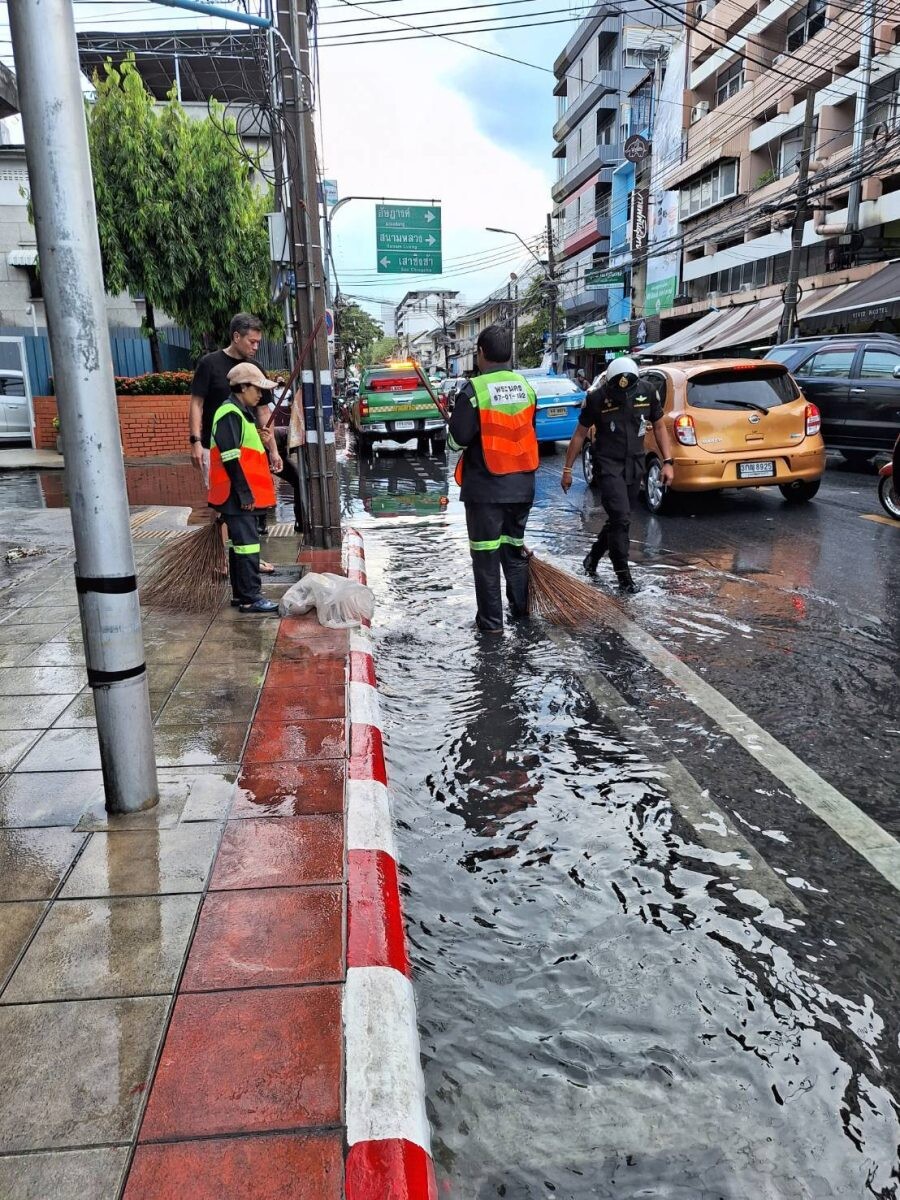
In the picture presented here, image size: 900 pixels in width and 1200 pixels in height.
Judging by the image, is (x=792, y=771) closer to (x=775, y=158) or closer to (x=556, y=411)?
(x=556, y=411)

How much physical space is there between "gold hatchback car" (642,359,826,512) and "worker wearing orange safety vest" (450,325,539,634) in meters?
4.22

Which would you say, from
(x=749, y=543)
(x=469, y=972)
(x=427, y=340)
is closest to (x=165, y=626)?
(x=469, y=972)

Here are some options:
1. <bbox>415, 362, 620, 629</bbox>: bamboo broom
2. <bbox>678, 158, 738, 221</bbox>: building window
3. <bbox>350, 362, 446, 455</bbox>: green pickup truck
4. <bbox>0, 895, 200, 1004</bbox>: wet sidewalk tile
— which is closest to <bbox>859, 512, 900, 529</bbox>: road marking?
<bbox>415, 362, 620, 629</bbox>: bamboo broom

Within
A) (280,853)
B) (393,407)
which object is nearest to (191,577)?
(280,853)

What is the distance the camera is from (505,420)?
5379mm

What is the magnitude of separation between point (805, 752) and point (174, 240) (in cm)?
1991

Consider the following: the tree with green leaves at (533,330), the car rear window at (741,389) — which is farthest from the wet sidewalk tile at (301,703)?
the tree with green leaves at (533,330)

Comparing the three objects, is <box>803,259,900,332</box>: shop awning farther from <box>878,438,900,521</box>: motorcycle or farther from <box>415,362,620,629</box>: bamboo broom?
A: <box>415,362,620,629</box>: bamboo broom

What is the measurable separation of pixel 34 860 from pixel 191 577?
11.9ft

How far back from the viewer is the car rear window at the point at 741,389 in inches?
374

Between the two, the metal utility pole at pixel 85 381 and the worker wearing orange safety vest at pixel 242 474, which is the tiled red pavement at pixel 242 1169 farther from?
the worker wearing orange safety vest at pixel 242 474

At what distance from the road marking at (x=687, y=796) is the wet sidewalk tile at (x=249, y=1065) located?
1424mm

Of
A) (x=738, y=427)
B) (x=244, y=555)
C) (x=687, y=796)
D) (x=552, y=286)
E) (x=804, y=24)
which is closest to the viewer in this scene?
(x=687, y=796)

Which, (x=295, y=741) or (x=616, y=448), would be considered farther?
(x=616, y=448)
